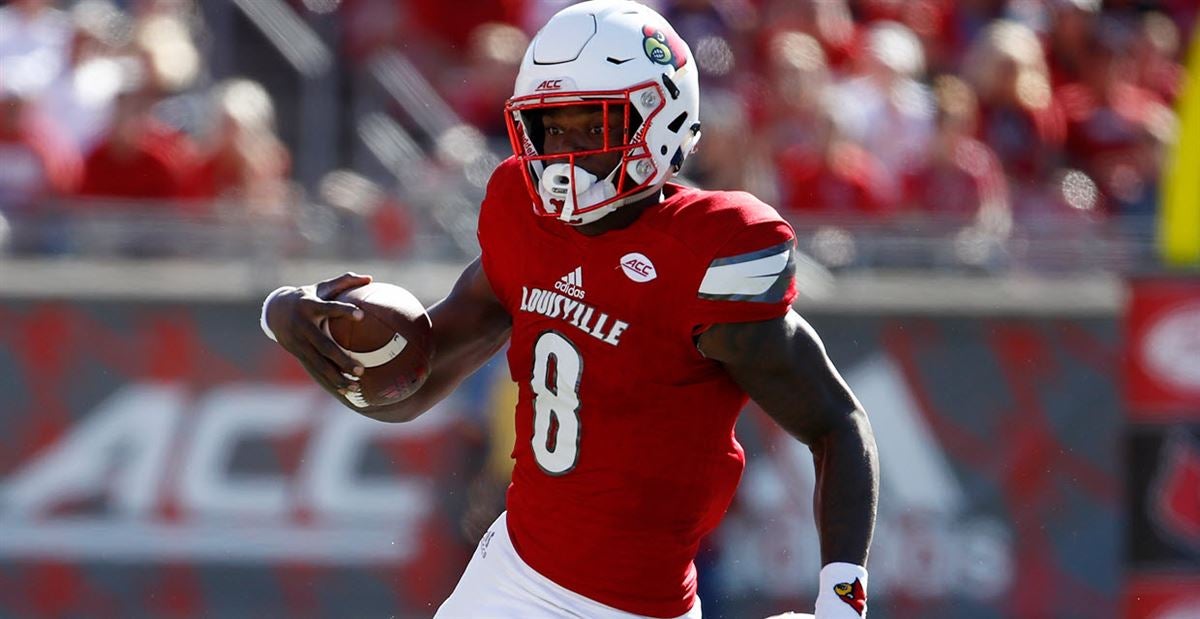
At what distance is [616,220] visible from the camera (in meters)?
3.63

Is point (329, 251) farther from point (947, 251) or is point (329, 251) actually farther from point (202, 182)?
point (947, 251)

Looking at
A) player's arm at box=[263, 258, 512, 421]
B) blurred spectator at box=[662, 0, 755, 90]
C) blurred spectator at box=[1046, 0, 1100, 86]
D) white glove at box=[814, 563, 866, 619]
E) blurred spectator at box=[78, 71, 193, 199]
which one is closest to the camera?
white glove at box=[814, 563, 866, 619]

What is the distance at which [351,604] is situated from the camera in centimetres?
751

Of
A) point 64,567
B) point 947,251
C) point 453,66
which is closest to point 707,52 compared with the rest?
point 453,66

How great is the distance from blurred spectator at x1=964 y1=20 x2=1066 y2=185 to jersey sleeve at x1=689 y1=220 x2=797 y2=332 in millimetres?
5789

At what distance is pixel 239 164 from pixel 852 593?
5431 mm

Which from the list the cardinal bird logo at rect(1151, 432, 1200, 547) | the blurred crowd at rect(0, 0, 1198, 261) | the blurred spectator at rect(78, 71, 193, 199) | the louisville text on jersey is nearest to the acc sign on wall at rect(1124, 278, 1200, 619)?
the cardinal bird logo at rect(1151, 432, 1200, 547)

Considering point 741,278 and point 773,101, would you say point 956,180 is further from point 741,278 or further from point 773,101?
point 741,278

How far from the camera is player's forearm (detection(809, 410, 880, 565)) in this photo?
11.1ft

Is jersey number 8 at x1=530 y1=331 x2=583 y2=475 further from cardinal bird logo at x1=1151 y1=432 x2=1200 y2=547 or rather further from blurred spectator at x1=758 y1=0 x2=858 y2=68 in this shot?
blurred spectator at x1=758 y1=0 x2=858 y2=68

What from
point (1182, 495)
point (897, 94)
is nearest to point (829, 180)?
point (897, 94)

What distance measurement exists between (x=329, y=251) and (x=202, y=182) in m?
1.03

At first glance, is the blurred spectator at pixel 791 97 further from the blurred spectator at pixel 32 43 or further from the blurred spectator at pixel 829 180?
the blurred spectator at pixel 32 43

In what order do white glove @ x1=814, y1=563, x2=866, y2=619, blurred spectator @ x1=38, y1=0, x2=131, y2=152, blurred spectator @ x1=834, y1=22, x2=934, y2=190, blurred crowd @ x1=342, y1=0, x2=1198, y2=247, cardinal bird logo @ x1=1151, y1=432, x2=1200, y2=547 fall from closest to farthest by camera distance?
white glove @ x1=814, y1=563, x2=866, y2=619 → cardinal bird logo @ x1=1151, y1=432, x2=1200, y2=547 → blurred spectator @ x1=38, y1=0, x2=131, y2=152 → blurred crowd @ x1=342, y1=0, x2=1198, y2=247 → blurred spectator @ x1=834, y1=22, x2=934, y2=190
